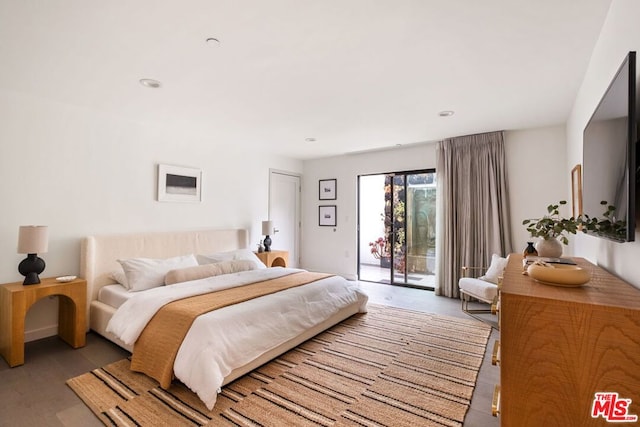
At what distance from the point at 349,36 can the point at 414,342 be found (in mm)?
2886

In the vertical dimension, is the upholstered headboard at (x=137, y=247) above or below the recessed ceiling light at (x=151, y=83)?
below

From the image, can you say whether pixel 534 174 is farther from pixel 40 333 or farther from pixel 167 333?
pixel 40 333

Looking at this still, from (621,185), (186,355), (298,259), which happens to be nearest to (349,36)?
(621,185)

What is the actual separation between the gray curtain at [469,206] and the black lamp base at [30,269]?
5211 mm

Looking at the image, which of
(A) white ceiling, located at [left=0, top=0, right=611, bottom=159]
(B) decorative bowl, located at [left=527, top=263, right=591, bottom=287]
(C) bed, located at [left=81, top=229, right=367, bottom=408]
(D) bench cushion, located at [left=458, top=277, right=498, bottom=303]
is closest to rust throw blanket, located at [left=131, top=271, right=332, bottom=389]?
(C) bed, located at [left=81, top=229, right=367, bottom=408]

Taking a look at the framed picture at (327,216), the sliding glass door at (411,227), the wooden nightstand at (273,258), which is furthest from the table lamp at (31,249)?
the sliding glass door at (411,227)

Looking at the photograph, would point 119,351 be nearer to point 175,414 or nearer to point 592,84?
point 175,414

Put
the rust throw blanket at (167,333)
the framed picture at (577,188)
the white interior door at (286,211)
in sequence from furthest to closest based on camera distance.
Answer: the white interior door at (286,211) < the framed picture at (577,188) < the rust throw blanket at (167,333)

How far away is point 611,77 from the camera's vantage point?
178 cm

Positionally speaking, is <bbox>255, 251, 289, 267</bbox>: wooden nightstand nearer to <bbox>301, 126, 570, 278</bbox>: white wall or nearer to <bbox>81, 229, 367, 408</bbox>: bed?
<bbox>81, 229, 367, 408</bbox>: bed

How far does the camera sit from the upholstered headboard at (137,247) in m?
3.36

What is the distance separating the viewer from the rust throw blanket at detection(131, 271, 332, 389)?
7.33 ft

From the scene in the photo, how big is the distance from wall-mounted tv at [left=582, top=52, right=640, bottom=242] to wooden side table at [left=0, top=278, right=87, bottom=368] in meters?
4.19

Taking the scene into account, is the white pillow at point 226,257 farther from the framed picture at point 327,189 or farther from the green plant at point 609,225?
the green plant at point 609,225
